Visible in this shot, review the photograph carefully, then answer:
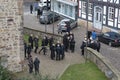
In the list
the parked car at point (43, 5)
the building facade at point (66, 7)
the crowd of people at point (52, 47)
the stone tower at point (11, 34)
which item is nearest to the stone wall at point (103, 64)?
the crowd of people at point (52, 47)

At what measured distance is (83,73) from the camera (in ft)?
96.2

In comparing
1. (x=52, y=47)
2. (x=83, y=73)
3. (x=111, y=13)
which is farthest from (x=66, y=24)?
(x=83, y=73)

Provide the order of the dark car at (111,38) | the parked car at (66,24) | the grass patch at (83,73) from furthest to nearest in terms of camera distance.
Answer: the parked car at (66,24), the dark car at (111,38), the grass patch at (83,73)

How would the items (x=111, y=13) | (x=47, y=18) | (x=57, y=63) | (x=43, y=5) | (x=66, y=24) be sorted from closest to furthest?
(x=57, y=63), (x=111, y=13), (x=66, y=24), (x=47, y=18), (x=43, y=5)

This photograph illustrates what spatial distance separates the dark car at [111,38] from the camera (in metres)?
39.0

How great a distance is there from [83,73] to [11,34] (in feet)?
18.5

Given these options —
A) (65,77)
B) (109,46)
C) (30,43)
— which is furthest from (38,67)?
(109,46)

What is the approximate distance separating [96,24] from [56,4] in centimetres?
1013

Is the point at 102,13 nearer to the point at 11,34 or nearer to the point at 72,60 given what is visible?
the point at 72,60

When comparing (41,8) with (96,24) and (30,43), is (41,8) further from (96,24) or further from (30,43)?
(30,43)

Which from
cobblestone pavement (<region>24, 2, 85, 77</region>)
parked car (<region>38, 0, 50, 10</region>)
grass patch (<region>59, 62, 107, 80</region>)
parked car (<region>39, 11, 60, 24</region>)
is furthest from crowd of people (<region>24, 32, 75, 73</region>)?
parked car (<region>38, 0, 50, 10</region>)

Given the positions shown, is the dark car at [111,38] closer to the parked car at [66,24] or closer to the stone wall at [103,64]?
the parked car at [66,24]

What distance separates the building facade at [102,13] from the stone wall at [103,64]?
11937 mm

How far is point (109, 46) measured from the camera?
39.3m
